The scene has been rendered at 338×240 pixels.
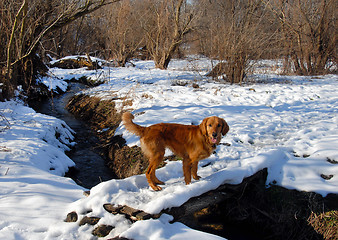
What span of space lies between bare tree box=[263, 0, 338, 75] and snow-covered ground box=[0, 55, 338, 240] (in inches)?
250

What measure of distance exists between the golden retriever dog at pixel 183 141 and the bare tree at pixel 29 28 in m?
6.06

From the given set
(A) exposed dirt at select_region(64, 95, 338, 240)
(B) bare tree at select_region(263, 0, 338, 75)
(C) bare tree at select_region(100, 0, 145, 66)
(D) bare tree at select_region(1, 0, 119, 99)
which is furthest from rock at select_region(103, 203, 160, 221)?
(C) bare tree at select_region(100, 0, 145, 66)

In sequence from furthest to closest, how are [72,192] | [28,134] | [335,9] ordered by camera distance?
[335,9], [28,134], [72,192]

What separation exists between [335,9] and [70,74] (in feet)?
61.1

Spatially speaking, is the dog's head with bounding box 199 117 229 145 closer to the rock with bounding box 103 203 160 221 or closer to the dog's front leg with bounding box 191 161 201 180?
the dog's front leg with bounding box 191 161 201 180

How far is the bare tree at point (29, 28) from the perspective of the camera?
8.35m

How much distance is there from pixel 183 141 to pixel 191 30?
51.0 feet

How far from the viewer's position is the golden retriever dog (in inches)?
161

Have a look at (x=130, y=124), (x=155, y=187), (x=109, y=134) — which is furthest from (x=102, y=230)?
(x=109, y=134)

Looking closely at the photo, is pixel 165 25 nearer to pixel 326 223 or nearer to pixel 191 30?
pixel 191 30

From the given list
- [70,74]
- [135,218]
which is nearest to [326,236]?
[135,218]

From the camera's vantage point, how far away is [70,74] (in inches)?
720

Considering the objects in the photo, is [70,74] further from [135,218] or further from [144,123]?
[135,218]

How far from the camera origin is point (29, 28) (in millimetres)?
8188
